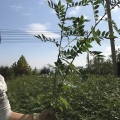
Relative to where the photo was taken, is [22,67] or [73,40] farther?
[22,67]

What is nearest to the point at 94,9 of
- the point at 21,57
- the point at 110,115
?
the point at 110,115

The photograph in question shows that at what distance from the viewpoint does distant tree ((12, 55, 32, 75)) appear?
85.3 ft

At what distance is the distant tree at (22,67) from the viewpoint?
2598 cm

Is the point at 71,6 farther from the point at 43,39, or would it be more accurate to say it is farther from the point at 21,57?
the point at 21,57

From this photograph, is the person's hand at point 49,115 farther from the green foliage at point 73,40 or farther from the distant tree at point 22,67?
the distant tree at point 22,67

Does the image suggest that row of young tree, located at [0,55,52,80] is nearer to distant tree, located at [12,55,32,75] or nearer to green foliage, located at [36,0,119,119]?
distant tree, located at [12,55,32,75]

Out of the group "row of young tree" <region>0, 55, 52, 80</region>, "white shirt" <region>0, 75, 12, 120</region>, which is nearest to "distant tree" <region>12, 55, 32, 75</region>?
"row of young tree" <region>0, 55, 52, 80</region>

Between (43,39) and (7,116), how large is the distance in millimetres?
896

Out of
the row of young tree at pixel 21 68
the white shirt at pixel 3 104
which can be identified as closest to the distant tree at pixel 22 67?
the row of young tree at pixel 21 68

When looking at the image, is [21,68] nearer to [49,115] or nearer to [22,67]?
[22,67]

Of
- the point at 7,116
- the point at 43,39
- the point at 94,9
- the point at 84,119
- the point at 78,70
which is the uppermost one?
the point at 94,9

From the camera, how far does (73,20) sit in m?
1.99

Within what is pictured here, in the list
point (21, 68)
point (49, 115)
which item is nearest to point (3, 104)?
point (49, 115)

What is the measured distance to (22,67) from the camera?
26312 mm
